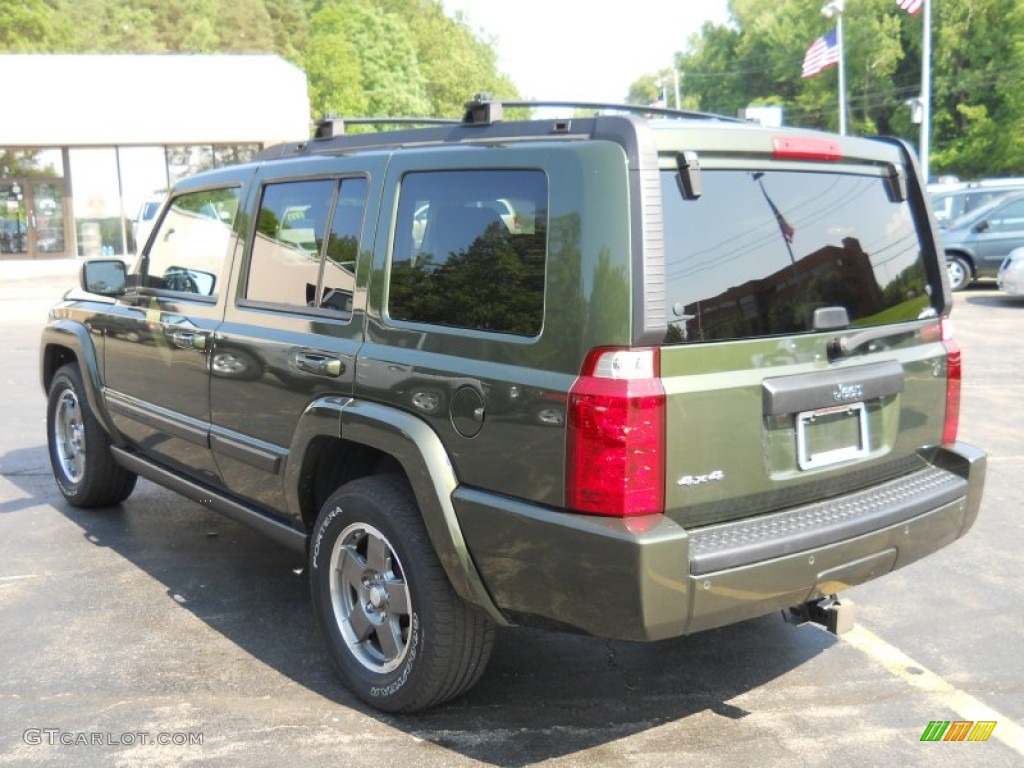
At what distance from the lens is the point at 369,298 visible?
3.55 meters

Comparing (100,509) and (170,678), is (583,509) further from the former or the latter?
(100,509)

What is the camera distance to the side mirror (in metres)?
5.22

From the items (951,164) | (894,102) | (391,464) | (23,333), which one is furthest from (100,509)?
(894,102)

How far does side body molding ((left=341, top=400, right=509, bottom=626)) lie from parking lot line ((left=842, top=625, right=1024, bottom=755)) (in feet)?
5.47

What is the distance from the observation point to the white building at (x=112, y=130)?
2872 centimetres

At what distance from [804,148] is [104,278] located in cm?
367

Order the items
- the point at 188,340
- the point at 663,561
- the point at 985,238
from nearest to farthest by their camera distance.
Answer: the point at 663,561 < the point at 188,340 < the point at 985,238

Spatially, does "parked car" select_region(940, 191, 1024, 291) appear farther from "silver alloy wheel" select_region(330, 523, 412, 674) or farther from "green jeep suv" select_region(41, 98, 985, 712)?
"silver alloy wheel" select_region(330, 523, 412, 674)

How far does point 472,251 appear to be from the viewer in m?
3.22

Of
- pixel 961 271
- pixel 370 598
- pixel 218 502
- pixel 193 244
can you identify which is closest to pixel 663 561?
pixel 370 598

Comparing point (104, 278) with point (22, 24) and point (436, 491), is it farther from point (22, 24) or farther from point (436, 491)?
point (22, 24)

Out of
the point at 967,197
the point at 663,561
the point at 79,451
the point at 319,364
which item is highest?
the point at 967,197

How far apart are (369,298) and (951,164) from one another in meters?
57.5

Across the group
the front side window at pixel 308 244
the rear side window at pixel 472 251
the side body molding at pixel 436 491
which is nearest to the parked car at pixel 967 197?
the front side window at pixel 308 244
